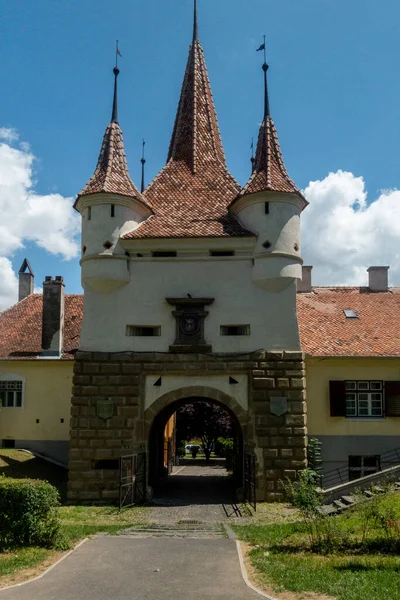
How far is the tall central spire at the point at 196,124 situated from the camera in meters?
26.3

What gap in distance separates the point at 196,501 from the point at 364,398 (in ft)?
24.1

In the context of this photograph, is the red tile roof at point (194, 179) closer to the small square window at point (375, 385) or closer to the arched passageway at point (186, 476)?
the arched passageway at point (186, 476)

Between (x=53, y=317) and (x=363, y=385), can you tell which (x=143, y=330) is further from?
(x=363, y=385)

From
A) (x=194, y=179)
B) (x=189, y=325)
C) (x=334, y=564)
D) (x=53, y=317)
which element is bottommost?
(x=334, y=564)

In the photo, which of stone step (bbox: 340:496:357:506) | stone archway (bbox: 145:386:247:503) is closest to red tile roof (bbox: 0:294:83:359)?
stone archway (bbox: 145:386:247:503)

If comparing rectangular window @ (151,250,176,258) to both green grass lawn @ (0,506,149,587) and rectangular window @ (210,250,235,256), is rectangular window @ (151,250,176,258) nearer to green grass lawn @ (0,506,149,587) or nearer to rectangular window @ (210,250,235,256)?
rectangular window @ (210,250,235,256)

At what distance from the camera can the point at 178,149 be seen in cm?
2683

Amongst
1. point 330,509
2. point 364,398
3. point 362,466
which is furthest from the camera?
point 364,398

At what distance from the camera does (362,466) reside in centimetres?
2223

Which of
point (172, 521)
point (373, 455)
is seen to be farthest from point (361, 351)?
point (172, 521)

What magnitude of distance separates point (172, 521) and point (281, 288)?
29.1 feet

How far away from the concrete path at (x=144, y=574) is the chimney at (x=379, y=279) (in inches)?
726

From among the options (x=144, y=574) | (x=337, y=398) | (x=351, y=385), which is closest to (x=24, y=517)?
(x=144, y=574)

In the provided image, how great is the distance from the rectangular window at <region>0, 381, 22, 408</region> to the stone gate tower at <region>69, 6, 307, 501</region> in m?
5.35
